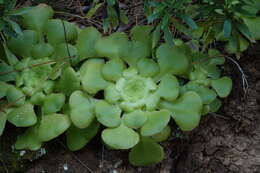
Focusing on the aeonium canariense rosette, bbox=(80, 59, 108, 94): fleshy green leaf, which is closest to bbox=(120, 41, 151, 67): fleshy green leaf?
the aeonium canariense rosette

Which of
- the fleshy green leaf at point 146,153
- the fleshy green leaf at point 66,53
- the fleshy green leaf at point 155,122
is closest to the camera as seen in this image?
the fleshy green leaf at point 155,122

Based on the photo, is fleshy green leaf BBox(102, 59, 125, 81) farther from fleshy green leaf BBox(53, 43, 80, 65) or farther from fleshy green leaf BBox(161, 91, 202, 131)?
fleshy green leaf BBox(161, 91, 202, 131)

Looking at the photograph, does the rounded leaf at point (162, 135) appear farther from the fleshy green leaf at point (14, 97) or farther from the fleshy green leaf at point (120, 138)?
the fleshy green leaf at point (14, 97)

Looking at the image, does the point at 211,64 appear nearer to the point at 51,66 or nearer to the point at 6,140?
the point at 51,66

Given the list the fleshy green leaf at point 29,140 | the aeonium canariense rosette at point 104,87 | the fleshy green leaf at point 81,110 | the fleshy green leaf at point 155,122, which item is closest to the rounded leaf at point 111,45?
the aeonium canariense rosette at point 104,87

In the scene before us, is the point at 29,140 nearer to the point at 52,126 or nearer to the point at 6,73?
the point at 52,126

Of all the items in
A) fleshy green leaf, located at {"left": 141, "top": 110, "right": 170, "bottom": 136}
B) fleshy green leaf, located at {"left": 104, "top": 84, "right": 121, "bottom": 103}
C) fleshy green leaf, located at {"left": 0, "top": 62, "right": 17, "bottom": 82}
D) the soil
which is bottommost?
the soil
